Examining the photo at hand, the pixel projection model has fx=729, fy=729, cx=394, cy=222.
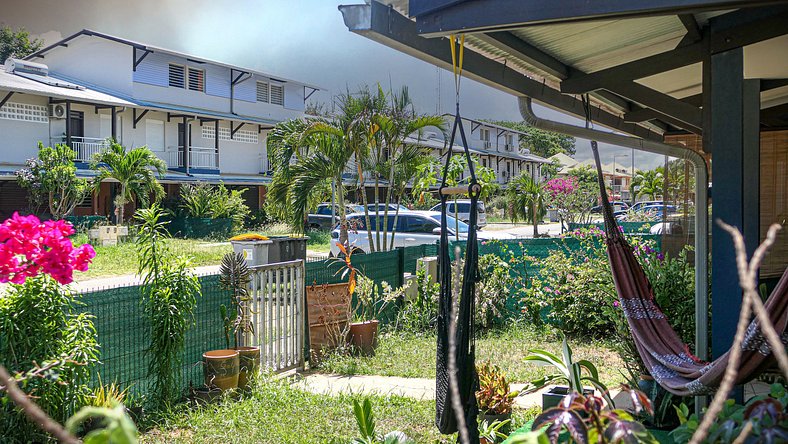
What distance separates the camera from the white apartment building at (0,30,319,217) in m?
26.7

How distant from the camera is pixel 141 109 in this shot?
102 feet

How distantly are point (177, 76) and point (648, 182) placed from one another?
21833 millimetres

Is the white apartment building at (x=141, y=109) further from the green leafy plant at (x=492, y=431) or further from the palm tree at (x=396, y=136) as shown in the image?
the green leafy plant at (x=492, y=431)

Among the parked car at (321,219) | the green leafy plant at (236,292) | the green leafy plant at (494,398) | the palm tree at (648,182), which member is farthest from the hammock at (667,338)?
the parked car at (321,219)

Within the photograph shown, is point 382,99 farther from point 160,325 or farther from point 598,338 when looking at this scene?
point 160,325

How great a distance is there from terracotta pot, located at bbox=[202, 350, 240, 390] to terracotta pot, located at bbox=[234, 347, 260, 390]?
17 centimetres

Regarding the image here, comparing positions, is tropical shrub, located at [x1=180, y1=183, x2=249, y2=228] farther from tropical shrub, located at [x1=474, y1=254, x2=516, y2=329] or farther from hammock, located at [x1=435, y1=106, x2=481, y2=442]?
hammock, located at [x1=435, y1=106, x2=481, y2=442]

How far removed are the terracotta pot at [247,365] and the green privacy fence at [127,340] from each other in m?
0.35

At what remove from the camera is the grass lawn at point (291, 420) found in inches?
212

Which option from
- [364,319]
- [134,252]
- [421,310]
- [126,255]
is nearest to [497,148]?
[134,252]

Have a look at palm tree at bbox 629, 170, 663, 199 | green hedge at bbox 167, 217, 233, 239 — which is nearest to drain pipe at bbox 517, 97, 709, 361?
palm tree at bbox 629, 170, 663, 199

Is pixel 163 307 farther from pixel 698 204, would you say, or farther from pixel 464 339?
pixel 698 204

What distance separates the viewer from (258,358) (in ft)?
22.4

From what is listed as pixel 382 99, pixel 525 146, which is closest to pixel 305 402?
pixel 382 99
